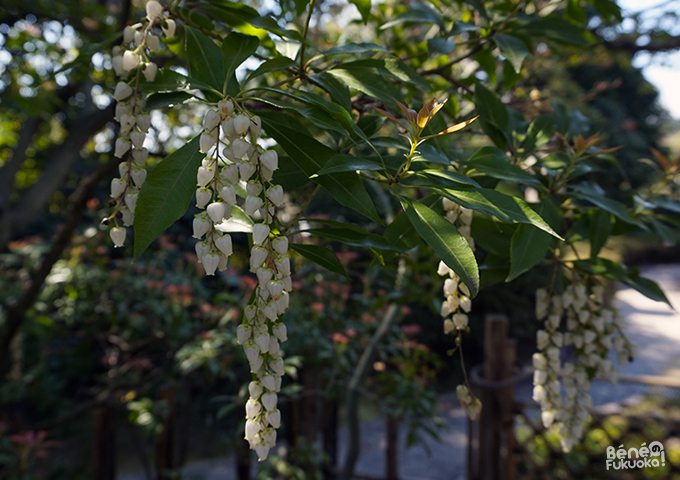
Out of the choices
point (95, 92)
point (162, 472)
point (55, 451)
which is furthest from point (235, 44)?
point (55, 451)

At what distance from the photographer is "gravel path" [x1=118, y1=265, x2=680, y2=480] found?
11.4 ft

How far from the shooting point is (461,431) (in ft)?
13.8

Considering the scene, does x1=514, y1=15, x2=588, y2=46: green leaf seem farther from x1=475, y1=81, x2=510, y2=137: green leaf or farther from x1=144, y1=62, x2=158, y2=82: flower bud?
x1=144, y1=62, x2=158, y2=82: flower bud

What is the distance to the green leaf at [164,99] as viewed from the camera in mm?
601

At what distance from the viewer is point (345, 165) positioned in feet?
1.70

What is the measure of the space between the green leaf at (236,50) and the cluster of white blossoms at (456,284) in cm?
36

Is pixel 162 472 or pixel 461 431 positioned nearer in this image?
pixel 162 472

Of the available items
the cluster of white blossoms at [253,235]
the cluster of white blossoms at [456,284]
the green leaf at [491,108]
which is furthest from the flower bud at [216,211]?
the green leaf at [491,108]

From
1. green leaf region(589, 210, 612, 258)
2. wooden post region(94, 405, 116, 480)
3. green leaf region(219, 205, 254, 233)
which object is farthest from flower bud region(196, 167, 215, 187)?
wooden post region(94, 405, 116, 480)

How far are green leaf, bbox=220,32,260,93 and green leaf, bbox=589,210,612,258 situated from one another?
65cm

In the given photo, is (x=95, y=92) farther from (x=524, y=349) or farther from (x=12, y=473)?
(x=524, y=349)

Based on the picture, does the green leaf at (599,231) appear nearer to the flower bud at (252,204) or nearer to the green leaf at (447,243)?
the green leaf at (447,243)

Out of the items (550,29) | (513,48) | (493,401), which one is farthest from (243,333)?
(493,401)

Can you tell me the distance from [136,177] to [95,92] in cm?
324
